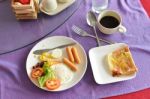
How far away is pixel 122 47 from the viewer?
2.38 feet

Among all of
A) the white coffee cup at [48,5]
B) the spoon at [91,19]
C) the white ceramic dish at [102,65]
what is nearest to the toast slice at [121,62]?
the white ceramic dish at [102,65]

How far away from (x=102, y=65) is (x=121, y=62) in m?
0.05

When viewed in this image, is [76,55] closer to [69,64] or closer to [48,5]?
[69,64]

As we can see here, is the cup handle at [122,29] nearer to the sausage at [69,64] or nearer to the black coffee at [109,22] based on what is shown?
the black coffee at [109,22]

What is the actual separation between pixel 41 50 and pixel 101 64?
17cm

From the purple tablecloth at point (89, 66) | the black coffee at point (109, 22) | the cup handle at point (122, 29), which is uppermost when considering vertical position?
the black coffee at point (109, 22)

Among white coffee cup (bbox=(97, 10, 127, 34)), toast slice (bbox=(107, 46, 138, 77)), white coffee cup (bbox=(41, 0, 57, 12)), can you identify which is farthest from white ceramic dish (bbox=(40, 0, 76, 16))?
toast slice (bbox=(107, 46, 138, 77))

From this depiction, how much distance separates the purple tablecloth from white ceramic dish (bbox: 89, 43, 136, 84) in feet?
0.06

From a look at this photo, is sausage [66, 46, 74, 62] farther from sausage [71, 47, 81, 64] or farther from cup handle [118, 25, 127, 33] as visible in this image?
cup handle [118, 25, 127, 33]

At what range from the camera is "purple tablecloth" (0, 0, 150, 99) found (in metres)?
0.68

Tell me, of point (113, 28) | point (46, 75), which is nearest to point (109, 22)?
point (113, 28)

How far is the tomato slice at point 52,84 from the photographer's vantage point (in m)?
0.66

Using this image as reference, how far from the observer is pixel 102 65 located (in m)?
0.71

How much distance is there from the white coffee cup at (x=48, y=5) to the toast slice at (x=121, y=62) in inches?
9.1
